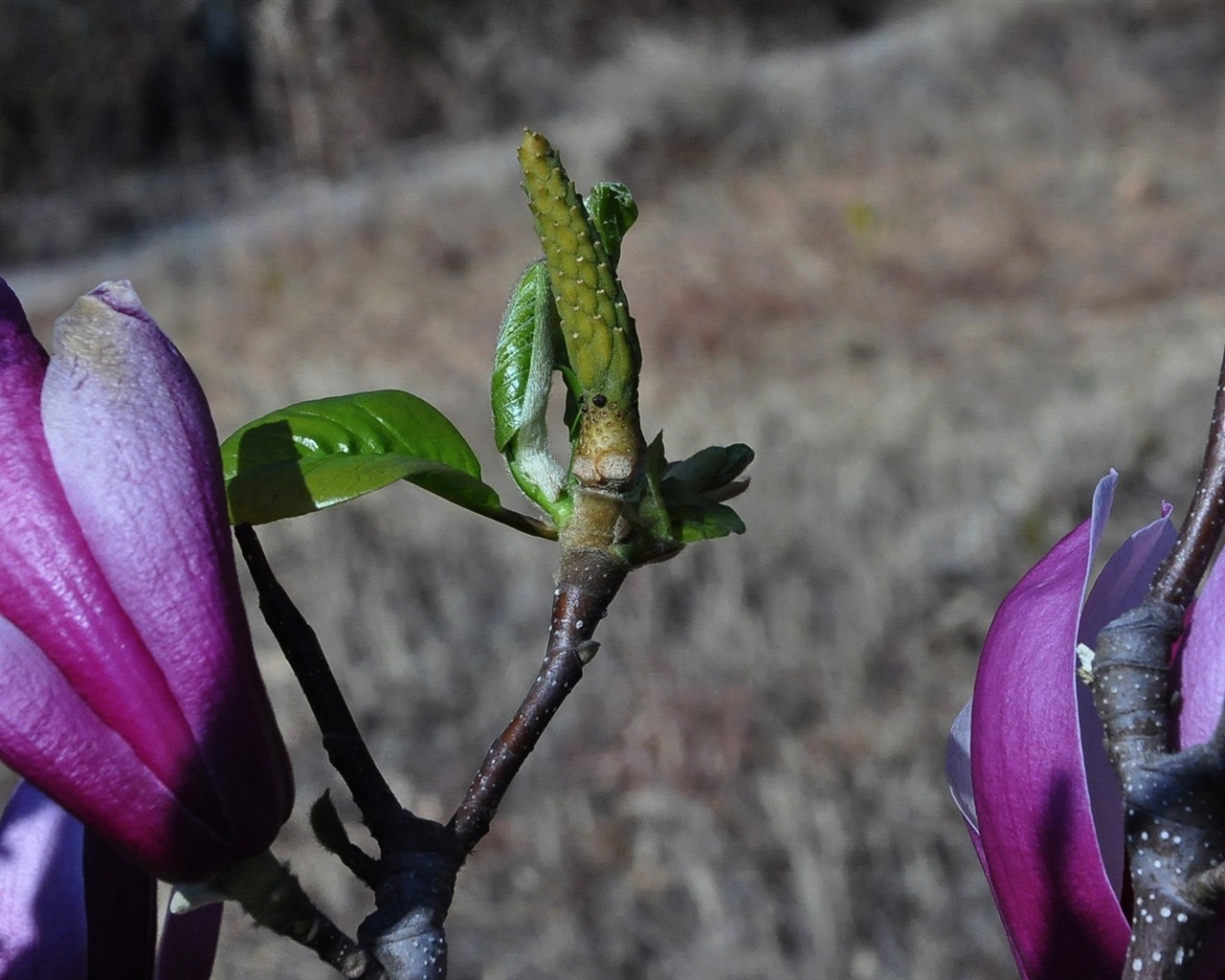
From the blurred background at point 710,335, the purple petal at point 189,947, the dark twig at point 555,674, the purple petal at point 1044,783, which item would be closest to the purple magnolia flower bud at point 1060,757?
the purple petal at point 1044,783

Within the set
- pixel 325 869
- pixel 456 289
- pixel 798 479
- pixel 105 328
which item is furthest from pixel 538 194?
pixel 456 289

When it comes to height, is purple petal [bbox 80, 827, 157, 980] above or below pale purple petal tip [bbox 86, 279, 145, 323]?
below

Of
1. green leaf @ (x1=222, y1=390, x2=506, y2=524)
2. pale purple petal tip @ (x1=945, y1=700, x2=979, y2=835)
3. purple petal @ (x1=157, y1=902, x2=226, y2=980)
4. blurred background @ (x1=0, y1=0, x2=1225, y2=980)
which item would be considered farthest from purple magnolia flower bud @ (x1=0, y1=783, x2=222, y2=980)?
blurred background @ (x1=0, y1=0, x2=1225, y2=980)

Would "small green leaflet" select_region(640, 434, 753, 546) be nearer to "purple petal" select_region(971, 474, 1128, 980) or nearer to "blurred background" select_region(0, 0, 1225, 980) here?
"purple petal" select_region(971, 474, 1128, 980)

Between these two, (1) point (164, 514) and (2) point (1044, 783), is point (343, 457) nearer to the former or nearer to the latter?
(1) point (164, 514)

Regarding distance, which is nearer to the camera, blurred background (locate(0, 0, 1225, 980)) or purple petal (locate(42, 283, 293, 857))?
purple petal (locate(42, 283, 293, 857))

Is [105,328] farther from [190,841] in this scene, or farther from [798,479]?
[798,479]

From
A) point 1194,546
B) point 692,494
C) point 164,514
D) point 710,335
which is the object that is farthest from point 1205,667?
point 710,335
